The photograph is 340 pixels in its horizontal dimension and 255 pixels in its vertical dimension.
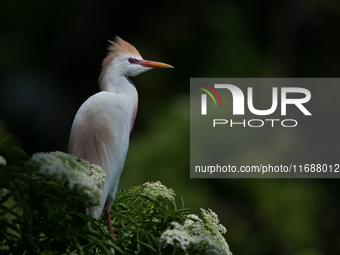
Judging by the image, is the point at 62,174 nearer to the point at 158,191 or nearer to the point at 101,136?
the point at 158,191

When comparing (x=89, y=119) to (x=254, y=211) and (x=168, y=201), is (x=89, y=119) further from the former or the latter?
(x=254, y=211)

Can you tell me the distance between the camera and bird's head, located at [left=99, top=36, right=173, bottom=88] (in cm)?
125

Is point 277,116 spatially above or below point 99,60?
below

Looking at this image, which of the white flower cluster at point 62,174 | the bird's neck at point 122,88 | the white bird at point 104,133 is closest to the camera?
the white flower cluster at point 62,174

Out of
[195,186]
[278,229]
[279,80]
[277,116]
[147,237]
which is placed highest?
[279,80]

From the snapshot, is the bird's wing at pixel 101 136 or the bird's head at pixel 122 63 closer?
the bird's wing at pixel 101 136

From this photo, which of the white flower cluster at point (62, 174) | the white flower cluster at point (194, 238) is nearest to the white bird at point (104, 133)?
the white flower cluster at point (194, 238)

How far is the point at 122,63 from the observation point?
1.26 metres

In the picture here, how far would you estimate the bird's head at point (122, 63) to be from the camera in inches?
49.1

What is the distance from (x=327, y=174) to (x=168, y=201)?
2462 mm

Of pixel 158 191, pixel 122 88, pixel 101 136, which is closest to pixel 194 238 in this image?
pixel 158 191

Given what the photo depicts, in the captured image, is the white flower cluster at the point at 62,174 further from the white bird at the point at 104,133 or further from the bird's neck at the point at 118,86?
the bird's neck at the point at 118,86

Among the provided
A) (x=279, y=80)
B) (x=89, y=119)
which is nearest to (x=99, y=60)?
(x=279, y=80)

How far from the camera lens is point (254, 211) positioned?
110 inches
